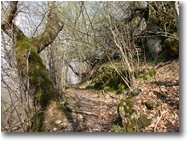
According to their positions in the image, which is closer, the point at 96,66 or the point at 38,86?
the point at 38,86

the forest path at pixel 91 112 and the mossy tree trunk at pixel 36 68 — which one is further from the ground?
the mossy tree trunk at pixel 36 68

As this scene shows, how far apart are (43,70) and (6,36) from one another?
0.41 m

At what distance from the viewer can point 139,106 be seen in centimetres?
281

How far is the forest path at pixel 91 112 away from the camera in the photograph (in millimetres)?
Answer: 2764

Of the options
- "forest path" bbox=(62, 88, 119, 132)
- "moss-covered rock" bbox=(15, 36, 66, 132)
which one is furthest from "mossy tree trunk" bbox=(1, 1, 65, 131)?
"forest path" bbox=(62, 88, 119, 132)

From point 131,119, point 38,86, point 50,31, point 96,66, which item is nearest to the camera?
point 131,119

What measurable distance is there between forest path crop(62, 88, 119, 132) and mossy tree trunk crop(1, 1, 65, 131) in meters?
0.13

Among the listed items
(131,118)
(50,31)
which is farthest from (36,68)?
(131,118)

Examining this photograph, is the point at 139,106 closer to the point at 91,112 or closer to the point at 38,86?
the point at 91,112

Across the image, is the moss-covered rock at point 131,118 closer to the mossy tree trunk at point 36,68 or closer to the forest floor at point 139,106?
the forest floor at point 139,106

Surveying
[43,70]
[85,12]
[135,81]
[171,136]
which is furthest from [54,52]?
[171,136]

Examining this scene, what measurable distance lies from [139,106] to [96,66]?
0.78 m

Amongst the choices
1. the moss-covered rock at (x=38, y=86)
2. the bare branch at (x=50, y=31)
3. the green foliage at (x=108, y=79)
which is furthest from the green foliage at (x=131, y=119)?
the bare branch at (x=50, y=31)

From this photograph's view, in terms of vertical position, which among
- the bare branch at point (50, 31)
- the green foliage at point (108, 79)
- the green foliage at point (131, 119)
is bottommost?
the green foliage at point (131, 119)
